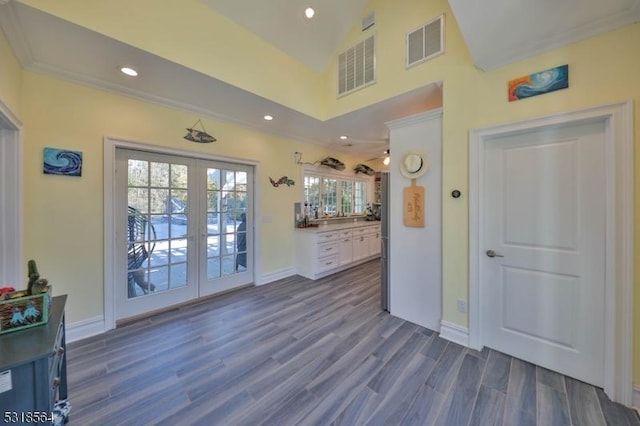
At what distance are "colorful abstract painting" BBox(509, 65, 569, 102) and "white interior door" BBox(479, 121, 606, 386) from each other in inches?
12.3

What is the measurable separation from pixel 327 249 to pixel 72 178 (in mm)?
3476

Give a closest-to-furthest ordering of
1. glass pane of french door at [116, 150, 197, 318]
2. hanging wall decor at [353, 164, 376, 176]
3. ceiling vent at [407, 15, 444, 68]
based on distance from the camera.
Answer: ceiling vent at [407, 15, 444, 68]
glass pane of french door at [116, 150, 197, 318]
hanging wall decor at [353, 164, 376, 176]

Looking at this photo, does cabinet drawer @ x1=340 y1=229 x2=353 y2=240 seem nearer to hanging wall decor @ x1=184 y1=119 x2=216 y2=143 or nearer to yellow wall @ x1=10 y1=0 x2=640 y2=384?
yellow wall @ x1=10 y1=0 x2=640 y2=384

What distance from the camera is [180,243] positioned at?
3.20 m

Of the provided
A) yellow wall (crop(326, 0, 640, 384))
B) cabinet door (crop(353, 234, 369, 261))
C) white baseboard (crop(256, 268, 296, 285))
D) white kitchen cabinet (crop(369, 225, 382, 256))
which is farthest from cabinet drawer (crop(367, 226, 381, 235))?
yellow wall (crop(326, 0, 640, 384))

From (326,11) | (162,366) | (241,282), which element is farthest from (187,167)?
(326,11)

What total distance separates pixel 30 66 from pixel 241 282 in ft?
10.7

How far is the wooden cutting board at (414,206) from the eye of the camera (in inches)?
104

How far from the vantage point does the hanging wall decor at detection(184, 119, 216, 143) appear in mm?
3150

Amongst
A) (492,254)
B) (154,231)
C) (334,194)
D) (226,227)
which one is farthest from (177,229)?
(492,254)

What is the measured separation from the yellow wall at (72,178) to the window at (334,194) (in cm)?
247

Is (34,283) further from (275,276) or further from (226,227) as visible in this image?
(275,276)

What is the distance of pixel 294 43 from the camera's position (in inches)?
123

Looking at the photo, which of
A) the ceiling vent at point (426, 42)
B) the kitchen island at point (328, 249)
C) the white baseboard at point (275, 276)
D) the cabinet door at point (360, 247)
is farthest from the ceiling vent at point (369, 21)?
the white baseboard at point (275, 276)
